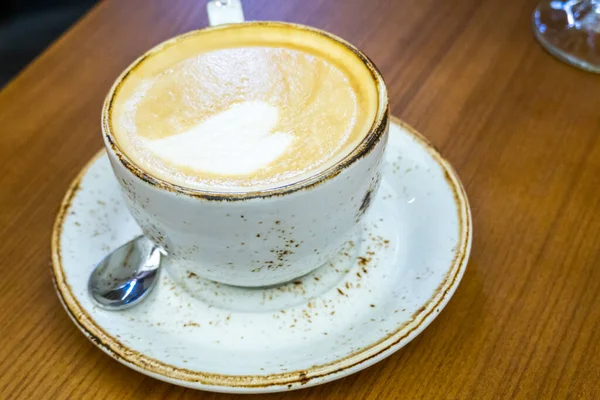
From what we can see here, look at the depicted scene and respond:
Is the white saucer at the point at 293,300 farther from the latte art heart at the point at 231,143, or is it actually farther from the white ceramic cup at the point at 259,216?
the latte art heart at the point at 231,143

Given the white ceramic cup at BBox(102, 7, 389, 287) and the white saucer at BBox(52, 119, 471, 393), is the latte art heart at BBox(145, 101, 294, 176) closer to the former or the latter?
the white ceramic cup at BBox(102, 7, 389, 287)

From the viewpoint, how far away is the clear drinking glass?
3.41ft

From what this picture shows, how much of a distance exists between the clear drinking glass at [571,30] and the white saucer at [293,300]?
0.40 m

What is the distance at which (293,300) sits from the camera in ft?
2.28

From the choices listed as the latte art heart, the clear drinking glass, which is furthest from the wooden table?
the latte art heart

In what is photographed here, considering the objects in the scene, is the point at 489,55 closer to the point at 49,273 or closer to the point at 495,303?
the point at 495,303

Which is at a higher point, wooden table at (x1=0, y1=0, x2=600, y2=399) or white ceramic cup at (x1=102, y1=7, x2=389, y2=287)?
white ceramic cup at (x1=102, y1=7, x2=389, y2=287)

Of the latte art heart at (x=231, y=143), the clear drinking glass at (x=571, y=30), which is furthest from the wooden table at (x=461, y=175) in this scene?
A: the latte art heart at (x=231, y=143)

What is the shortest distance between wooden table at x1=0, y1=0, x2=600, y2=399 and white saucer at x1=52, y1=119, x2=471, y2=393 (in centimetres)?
5

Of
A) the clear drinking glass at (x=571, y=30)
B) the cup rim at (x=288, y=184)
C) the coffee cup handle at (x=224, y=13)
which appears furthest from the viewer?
the clear drinking glass at (x=571, y=30)

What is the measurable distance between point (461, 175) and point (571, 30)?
46cm

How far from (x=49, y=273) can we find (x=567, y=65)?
2.94 ft

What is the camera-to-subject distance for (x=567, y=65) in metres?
1.03

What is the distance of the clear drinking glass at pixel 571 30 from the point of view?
1.04 meters
